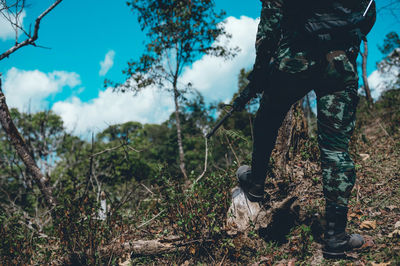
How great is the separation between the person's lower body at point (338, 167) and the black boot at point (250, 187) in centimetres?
70

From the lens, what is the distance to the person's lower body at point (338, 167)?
175cm

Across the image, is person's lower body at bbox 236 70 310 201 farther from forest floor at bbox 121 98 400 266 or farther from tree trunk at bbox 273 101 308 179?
tree trunk at bbox 273 101 308 179

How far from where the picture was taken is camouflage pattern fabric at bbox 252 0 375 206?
1.77m

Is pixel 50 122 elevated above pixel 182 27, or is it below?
below

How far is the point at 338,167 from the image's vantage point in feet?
5.81

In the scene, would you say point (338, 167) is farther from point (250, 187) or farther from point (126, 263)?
point (126, 263)

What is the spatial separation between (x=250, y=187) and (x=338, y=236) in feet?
2.84

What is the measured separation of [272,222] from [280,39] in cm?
161

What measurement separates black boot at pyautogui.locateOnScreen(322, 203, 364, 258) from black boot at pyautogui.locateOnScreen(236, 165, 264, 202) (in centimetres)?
71

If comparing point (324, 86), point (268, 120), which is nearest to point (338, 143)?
point (324, 86)

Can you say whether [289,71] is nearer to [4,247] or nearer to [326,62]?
[326,62]

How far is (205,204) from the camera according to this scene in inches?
98.6

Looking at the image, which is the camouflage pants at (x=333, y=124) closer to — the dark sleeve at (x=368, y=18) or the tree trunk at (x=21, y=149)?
the dark sleeve at (x=368, y=18)

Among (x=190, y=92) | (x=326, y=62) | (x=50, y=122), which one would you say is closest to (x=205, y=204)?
(x=326, y=62)
